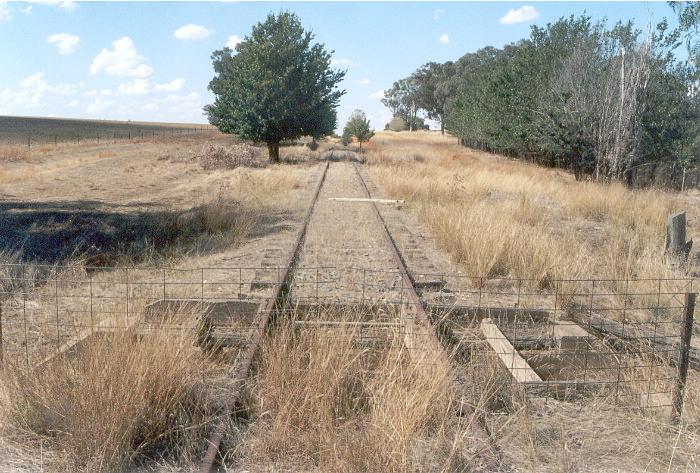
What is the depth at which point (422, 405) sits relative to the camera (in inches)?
175

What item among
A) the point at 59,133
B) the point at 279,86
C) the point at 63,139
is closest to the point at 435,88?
the point at 59,133

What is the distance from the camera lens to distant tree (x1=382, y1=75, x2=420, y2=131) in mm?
136875

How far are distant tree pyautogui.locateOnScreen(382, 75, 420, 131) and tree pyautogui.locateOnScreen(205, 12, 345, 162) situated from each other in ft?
317

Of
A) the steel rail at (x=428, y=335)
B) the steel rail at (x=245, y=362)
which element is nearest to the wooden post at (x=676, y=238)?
the steel rail at (x=428, y=335)

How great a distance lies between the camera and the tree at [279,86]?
124 ft

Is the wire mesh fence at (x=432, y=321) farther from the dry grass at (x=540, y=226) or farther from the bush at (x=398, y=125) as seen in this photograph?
the bush at (x=398, y=125)

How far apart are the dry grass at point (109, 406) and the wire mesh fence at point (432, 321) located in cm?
41

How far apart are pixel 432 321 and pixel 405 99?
5556 inches

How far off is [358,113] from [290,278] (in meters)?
57.5

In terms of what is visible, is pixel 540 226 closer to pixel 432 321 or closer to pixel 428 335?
pixel 432 321

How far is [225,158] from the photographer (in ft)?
116

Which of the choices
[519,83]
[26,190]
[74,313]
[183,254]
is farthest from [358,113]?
[74,313]

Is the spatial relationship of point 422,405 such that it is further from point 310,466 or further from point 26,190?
point 26,190

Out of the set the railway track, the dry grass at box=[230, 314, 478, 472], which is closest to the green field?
the railway track
